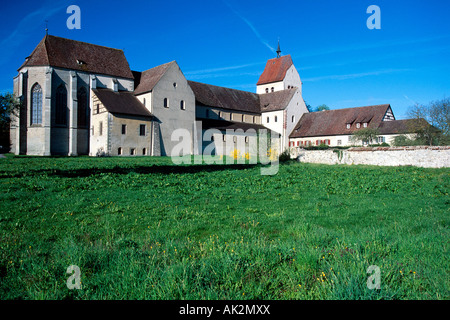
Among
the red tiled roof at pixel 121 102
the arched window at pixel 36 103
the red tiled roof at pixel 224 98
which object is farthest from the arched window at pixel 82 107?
the red tiled roof at pixel 224 98

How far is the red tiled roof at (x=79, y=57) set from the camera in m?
40.9

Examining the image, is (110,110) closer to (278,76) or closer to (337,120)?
(337,120)

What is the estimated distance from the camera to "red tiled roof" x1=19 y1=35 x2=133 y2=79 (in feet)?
134

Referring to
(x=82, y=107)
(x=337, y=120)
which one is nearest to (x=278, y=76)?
(x=337, y=120)

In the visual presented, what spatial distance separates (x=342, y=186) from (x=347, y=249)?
867 centimetres

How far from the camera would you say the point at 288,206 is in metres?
8.89

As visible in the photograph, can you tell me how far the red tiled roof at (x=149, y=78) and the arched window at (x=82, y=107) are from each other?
6.95 m

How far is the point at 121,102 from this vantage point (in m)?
41.7

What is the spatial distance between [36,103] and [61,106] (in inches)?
119

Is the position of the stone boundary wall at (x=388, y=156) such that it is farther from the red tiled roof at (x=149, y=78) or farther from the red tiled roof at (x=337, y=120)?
the red tiled roof at (x=149, y=78)

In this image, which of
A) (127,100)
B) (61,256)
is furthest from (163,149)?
(61,256)

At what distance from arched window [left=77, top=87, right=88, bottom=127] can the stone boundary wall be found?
99.2 ft
